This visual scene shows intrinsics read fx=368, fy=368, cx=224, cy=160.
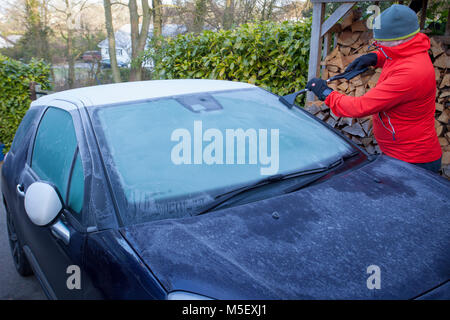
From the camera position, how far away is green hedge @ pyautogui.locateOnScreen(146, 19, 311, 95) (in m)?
4.78

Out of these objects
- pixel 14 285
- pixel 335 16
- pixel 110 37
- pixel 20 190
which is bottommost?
pixel 14 285

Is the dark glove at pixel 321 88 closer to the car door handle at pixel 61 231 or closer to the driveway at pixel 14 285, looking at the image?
the car door handle at pixel 61 231

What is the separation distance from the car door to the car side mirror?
0.10 metres

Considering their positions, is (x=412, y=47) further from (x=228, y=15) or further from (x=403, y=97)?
(x=228, y=15)

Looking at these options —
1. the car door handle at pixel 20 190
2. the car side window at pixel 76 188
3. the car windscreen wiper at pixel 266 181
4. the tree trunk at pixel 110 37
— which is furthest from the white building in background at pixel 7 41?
the car windscreen wiper at pixel 266 181

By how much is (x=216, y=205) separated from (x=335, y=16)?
3139 millimetres

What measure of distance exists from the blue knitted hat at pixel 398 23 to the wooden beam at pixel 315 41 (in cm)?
185

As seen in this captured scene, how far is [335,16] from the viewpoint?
3.99 meters

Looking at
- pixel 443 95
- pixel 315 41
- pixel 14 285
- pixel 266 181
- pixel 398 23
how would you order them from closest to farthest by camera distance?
pixel 266 181, pixel 398 23, pixel 14 285, pixel 443 95, pixel 315 41

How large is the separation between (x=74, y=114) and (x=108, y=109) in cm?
20

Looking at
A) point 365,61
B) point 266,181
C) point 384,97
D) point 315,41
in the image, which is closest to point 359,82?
point 315,41

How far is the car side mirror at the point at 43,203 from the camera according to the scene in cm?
168
